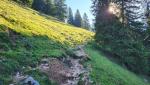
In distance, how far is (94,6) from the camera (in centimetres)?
5019

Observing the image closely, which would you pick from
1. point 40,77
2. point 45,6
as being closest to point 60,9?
point 45,6

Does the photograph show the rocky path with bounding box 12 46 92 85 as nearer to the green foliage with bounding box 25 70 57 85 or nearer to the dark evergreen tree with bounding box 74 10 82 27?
the green foliage with bounding box 25 70 57 85

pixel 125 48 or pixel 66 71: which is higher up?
pixel 125 48

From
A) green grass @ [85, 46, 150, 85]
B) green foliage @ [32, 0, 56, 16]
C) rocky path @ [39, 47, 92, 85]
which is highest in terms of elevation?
green foliage @ [32, 0, 56, 16]

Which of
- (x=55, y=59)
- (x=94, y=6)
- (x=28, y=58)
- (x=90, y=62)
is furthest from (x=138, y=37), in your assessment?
(x=28, y=58)

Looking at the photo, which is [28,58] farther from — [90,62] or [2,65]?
[90,62]

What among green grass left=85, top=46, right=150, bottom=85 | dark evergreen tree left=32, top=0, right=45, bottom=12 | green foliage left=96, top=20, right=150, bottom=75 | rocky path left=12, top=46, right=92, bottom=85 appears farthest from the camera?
dark evergreen tree left=32, top=0, right=45, bottom=12

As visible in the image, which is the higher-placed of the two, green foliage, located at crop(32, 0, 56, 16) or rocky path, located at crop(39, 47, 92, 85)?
green foliage, located at crop(32, 0, 56, 16)

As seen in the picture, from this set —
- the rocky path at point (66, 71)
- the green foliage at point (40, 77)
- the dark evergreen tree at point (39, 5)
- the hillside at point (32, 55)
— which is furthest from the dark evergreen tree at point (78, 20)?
the green foliage at point (40, 77)

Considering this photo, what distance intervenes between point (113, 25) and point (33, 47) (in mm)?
16661

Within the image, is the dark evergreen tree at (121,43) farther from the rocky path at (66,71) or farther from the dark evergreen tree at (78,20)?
the dark evergreen tree at (78,20)

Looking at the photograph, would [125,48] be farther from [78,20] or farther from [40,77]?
[78,20]

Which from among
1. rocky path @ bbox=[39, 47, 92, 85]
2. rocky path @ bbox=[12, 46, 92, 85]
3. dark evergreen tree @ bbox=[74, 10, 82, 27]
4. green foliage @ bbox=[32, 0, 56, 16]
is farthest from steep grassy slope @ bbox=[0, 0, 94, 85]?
dark evergreen tree @ bbox=[74, 10, 82, 27]

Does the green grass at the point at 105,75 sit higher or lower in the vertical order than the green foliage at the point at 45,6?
lower
